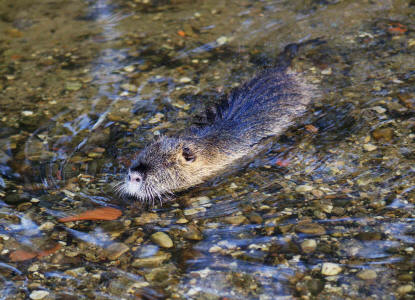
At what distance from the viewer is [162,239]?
437 centimetres

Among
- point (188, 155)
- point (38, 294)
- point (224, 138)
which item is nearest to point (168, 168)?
point (188, 155)

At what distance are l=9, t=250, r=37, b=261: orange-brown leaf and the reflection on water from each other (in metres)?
0.01

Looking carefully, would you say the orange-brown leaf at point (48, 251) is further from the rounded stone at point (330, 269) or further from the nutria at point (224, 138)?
the rounded stone at point (330, 269)

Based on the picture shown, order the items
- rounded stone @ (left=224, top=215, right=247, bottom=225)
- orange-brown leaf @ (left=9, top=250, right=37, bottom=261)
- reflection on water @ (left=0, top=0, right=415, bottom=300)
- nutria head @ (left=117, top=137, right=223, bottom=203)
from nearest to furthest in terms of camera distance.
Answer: reflection on water @ (left=0, top=0, right=415, bottom=300), orange-brown leaf @ (left=9, top=250, right=37, bottom=261), rounded stone @ (left=224, top=215, right=247, bottom=225), nutria head @ (left=117, top=137, right=223, bottom=203)

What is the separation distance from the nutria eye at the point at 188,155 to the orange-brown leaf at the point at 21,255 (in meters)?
1.78

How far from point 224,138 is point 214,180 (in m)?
0.50

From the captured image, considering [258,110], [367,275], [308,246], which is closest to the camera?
[367,275]

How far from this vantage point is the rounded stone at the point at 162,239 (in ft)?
14.1

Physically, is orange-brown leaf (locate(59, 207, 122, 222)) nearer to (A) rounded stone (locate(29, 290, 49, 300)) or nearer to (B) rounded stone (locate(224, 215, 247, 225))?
(A) rounded stone (locate(29, 290, 49, 300))

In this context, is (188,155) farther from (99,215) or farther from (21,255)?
(21,255)

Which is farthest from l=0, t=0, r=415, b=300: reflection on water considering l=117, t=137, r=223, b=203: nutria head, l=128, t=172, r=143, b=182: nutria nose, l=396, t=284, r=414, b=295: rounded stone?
l=128, t=172, r=143, b=182: nutria nose

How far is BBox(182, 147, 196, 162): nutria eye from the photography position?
5.25 m

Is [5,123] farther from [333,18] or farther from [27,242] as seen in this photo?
[333,18]

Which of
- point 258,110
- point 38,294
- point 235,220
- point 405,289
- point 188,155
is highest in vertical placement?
point 258,110
